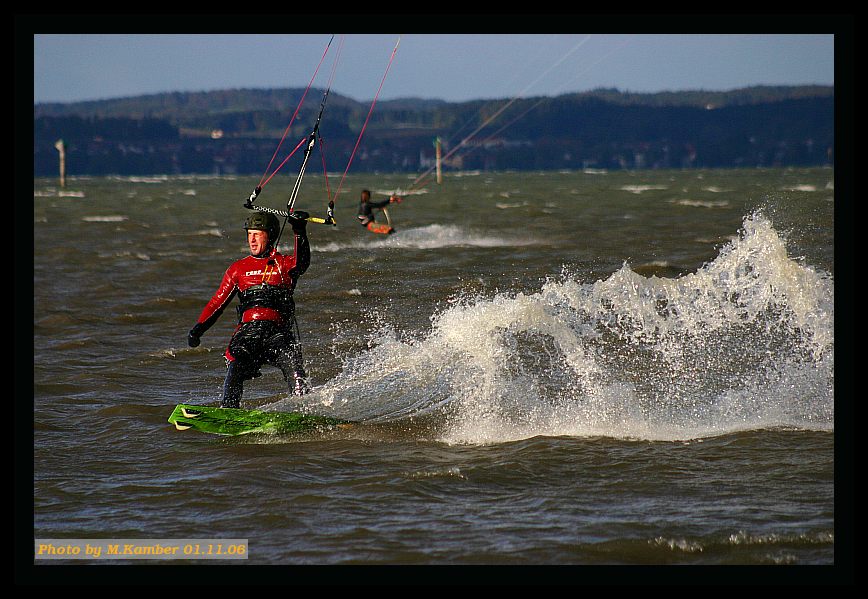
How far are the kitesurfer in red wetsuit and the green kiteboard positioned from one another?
12 centimetres

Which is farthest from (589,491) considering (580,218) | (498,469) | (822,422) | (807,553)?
(580,218)

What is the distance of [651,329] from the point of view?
11688mm

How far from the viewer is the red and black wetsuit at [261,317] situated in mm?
9602

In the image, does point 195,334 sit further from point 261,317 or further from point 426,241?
point 426,241

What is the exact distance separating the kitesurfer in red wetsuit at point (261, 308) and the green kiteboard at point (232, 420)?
12cm

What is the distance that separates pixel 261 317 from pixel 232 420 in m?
0.91

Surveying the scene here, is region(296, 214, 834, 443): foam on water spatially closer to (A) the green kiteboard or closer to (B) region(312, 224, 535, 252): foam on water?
(A) the green kiteboard

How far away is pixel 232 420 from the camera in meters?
9.74

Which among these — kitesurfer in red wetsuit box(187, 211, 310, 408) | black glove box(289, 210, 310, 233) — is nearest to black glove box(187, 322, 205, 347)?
kitesurfer in red wetsuit box(187, 211, 310, 408)

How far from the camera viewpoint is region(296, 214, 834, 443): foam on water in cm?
989

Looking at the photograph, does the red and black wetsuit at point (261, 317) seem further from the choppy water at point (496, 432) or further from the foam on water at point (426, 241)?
the foam on water at point (426, 241)
